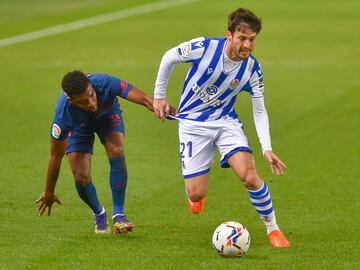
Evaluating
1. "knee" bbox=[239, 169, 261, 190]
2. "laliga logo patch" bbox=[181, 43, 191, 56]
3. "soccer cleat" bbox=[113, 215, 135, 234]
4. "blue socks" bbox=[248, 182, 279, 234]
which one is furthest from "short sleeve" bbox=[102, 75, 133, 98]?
"blue socks" bbox=[248, 182, 279, 234]

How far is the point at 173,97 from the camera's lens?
28.0 meters

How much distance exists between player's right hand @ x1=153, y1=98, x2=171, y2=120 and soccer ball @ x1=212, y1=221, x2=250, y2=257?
1.58 m

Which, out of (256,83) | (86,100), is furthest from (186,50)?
(86,100)

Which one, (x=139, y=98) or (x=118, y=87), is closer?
(x=139, y=98)

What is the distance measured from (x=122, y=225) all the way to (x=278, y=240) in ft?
6.63

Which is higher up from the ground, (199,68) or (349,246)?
(199,68)

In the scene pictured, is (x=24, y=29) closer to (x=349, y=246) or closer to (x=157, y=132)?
(x=157, y=132)

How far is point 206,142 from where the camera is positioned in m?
14.5

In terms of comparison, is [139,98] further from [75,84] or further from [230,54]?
[230,54]

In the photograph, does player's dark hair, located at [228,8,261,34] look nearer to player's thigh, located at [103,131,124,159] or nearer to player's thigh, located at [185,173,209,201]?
player's thigh, located at [185,173,209,201]

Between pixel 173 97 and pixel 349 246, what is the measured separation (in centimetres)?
1413

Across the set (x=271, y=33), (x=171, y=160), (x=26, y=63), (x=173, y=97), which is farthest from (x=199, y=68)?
(x=271, y=33)

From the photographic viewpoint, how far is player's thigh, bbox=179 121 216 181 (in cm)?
1454

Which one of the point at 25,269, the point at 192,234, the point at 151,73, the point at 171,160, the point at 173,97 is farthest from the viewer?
the point at 151,73
